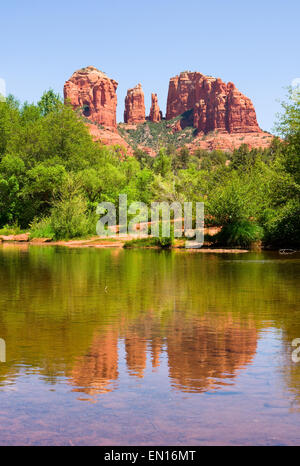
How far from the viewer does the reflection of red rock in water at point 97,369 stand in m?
6.44

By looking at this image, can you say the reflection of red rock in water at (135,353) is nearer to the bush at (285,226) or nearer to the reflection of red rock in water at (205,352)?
the reflection of red rock in water at (205,352)

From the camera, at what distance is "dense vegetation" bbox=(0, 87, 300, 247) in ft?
111

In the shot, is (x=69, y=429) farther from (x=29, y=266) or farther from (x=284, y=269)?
(x=29, y=266)

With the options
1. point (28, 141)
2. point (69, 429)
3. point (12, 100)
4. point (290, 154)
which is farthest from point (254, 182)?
point (12, 100)

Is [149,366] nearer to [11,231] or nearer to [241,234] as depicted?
[241,234]

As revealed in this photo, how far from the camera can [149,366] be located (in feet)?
24.5

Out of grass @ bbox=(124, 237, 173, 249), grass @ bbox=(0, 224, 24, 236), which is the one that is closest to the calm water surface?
grass @ bbox=(124, 237, 173, 249)

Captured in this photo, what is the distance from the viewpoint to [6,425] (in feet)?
17.1

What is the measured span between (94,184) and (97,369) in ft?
164

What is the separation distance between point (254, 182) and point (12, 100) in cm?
4775

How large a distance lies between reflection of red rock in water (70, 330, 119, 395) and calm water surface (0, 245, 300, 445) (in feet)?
0.05

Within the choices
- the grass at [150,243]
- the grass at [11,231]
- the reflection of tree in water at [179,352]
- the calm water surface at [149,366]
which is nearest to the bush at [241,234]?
the grass at [150,243]

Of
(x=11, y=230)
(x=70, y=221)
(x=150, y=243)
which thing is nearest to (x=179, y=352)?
(x=150, y=243)

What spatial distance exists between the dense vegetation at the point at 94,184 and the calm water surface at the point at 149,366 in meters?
18.6
